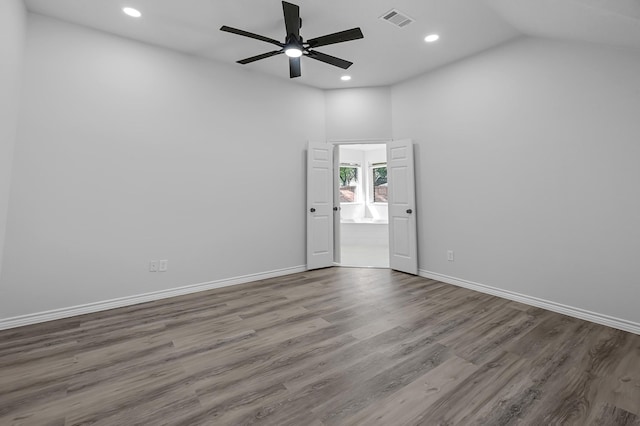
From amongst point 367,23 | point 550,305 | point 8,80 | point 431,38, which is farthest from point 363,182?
point 8,80

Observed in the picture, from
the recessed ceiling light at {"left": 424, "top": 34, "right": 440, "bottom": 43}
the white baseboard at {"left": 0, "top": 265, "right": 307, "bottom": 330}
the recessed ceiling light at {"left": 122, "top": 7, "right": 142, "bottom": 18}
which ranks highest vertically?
Answer: the recessed ceiling light at {"left": 424, "top": 34, "right": 440, "bottom": 43}

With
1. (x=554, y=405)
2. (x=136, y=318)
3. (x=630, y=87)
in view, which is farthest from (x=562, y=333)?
(x=136, y=318)

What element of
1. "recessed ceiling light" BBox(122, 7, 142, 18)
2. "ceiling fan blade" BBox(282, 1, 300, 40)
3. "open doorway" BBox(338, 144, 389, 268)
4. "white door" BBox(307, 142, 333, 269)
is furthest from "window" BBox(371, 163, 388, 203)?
"recessed ceiling light" BBox(122, 7, 142, 18)

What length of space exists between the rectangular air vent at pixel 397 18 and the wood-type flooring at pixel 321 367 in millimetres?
3025

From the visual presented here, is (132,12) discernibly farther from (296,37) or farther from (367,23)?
(367,23)

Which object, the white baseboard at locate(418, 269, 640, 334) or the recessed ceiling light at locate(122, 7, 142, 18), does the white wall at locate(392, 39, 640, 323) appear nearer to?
the white baseboard at locate(418, 269, 640, 334)

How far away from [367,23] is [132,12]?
240cm

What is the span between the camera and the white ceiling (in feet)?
7.58

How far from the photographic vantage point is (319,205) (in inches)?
180

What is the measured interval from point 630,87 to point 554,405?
276cm

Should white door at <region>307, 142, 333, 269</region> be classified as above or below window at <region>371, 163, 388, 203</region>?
below

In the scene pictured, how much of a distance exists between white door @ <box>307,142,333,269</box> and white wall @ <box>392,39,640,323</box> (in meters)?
1.50

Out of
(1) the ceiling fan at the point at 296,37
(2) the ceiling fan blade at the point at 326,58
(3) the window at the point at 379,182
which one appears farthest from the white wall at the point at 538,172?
(3) the window at the point at 379,182

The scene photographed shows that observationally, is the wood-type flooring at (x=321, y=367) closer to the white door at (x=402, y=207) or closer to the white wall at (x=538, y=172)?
the white wall at (x=538, y=172)
